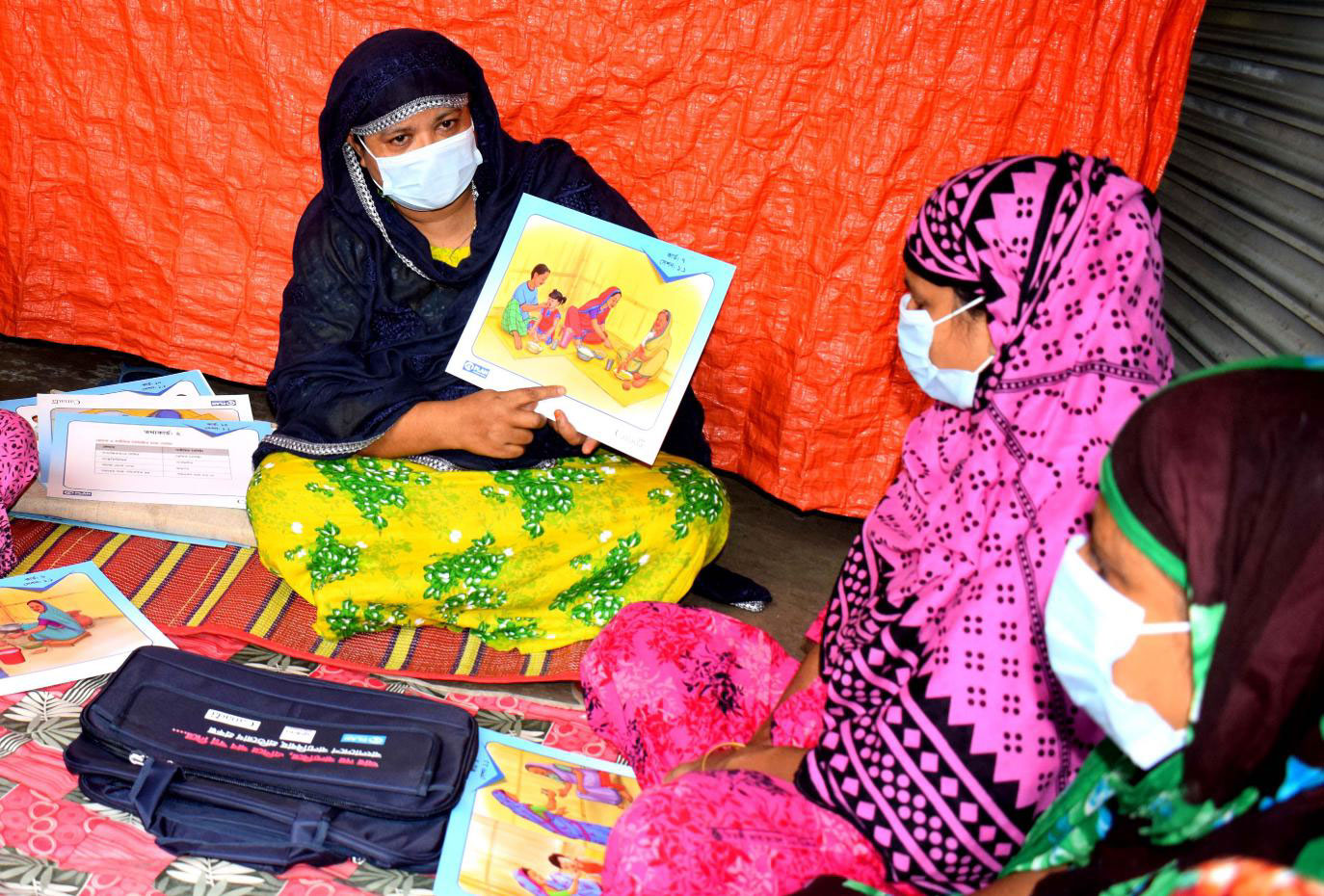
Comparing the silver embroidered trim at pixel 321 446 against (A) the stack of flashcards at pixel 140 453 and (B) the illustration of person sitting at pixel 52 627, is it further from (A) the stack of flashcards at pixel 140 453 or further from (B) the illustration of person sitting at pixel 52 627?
(B) the illustration of person sitting at pixel 52 627

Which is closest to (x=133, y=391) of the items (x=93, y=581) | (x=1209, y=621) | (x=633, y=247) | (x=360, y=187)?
(x=93, y=581)

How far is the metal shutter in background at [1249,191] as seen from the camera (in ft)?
7.23

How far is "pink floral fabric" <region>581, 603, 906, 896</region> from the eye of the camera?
1394 millimetres

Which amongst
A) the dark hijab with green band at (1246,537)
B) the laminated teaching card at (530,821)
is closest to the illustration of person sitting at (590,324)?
the laminated teaching card at (530,821)

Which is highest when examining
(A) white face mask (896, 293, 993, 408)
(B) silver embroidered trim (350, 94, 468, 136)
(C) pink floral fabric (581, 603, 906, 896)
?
(B) silver embroidered trim (350, 94, 468, 136)

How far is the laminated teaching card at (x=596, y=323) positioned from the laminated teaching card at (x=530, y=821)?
0.69 meters

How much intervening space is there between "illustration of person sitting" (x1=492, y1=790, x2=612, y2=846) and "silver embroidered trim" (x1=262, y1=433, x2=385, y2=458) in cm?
90

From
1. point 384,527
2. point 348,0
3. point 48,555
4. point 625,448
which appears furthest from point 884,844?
point 348,0

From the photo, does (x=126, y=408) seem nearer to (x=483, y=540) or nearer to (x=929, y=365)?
(x=483, y=540)

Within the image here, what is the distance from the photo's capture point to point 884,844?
1.41 m

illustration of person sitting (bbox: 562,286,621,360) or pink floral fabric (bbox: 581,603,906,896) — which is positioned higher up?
illustration of person sitting (bbox: 562,286,621,360)

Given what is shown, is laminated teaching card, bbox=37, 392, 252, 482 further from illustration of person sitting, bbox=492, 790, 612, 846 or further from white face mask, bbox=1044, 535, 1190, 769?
white face mask, bbox=1044, 535, 1190, 769

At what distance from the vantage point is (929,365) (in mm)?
1630

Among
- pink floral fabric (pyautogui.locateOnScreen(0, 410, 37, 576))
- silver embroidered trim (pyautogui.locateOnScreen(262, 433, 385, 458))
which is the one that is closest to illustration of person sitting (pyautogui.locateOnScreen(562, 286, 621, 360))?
silver embroidered trim (pyautogui.locateOnScreen(262, 433, 385, 458))
